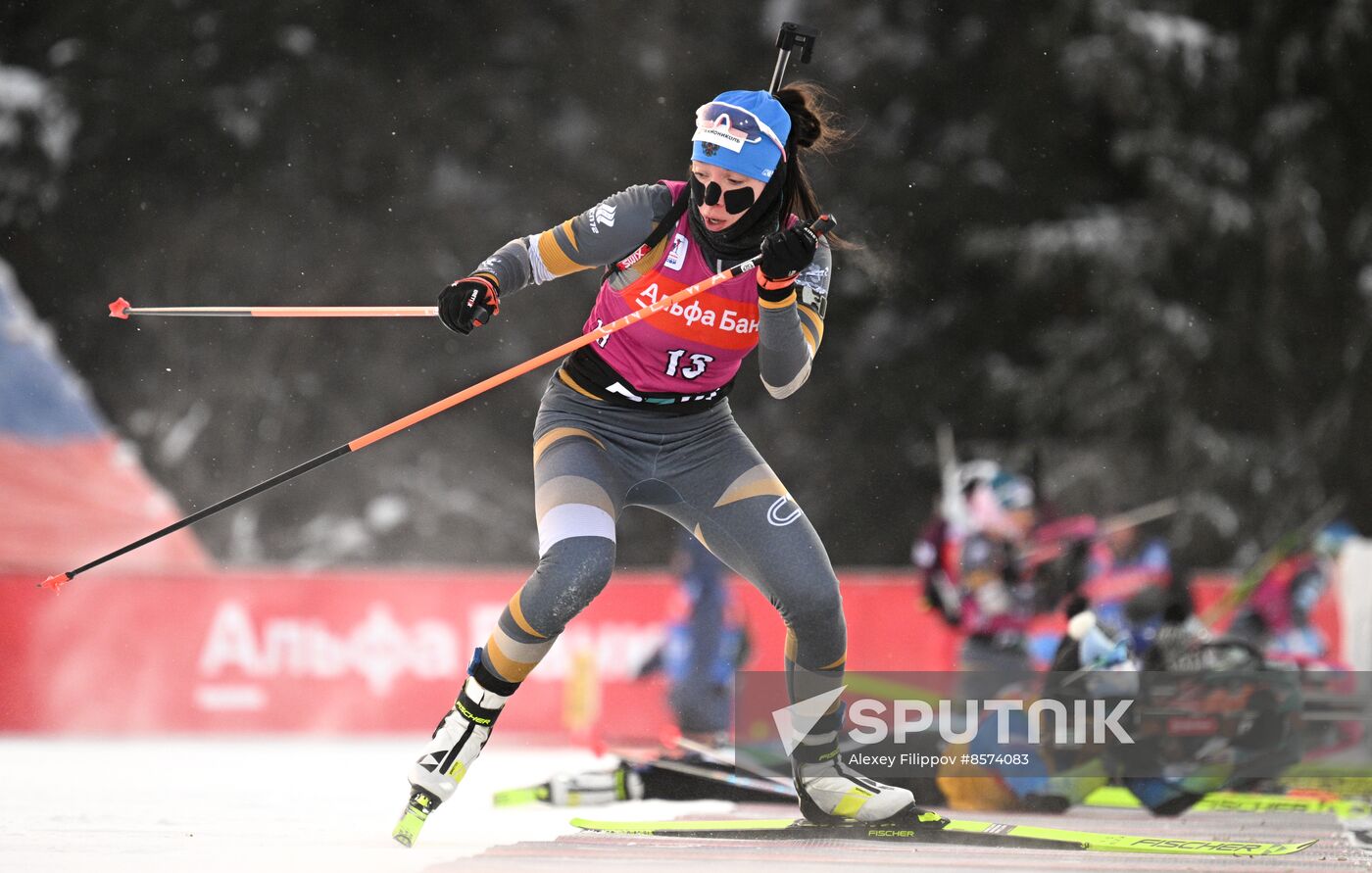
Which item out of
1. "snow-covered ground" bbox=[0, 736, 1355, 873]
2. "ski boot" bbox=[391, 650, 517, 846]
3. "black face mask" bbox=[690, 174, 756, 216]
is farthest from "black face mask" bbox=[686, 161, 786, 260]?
"snow-covered ground" bbox=[0, 736, 1355, 873]

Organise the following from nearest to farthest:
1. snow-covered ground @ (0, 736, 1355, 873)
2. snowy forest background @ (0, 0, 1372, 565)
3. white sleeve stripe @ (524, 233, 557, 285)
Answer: snow-covered ground @ (0, 736, 1355, 873) < white sleeve stripe @ (524, 233, 557, 285) < snowy forest background @ (0, 0, 1372, 565)

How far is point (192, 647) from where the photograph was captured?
27.3 feet

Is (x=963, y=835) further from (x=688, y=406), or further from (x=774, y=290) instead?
(x=774, y=290)

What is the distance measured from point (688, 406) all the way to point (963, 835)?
1243mm

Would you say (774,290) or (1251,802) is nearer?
(774,290)

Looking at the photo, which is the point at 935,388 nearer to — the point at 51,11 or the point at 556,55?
the point at 556,55

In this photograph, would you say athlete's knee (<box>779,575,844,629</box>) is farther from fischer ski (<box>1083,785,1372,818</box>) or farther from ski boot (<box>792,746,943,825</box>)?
fischer ski (<box>1083,785,1372,818</box>)

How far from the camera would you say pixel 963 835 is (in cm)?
A: 381

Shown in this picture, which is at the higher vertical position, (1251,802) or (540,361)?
(540,361)

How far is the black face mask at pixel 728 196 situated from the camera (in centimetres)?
366

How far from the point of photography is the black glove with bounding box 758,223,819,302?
341 centimetres

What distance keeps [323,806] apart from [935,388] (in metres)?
11.3

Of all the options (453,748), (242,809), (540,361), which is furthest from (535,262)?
(242,809)

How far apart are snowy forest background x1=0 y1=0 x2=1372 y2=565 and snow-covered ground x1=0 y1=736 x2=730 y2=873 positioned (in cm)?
816
